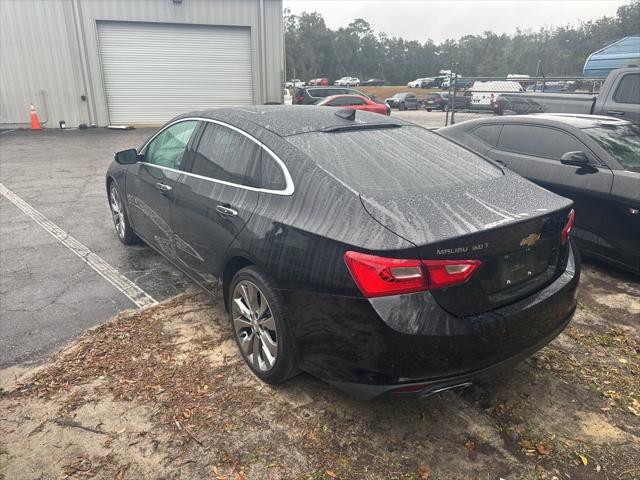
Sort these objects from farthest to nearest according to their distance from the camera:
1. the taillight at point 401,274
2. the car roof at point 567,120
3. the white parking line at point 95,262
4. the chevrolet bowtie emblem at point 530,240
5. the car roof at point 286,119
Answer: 1. the car roof at point 567,120
2. the white parking line at point 95,262
3. the car roof at point 286,119
4. the chevrolet bowtie emblem at point 530,240
5. the taillight at point 401,274

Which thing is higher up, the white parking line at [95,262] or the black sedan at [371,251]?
the black sedan at [371,251]

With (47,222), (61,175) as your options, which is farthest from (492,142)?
(61,175)

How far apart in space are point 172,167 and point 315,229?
6.40 feet

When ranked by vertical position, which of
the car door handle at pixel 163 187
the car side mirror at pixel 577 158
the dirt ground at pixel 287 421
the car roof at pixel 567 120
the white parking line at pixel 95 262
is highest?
the car roof at pixel 567 120

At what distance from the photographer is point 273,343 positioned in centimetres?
279

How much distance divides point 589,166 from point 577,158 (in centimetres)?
17

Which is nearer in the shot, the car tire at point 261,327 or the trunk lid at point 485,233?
the trunk lid at point 485,233

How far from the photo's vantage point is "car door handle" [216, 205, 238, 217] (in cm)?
299

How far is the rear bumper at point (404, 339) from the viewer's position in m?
2.19

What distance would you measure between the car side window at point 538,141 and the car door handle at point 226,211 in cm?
370

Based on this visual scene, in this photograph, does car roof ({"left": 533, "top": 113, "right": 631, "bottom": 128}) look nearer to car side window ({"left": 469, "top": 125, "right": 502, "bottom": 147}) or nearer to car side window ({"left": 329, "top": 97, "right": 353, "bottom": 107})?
car side window ({"left": 469, "top": 125, "right": 502, "bottom": 147})

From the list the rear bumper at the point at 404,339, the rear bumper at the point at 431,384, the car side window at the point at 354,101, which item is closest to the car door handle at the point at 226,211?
the rear bumper at the point at 404,339

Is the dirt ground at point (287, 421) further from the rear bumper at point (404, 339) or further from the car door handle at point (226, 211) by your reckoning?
the car door handle at point (226, 211)

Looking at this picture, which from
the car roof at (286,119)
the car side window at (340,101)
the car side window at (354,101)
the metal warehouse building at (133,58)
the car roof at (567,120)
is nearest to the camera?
the car roof at (286,119)
